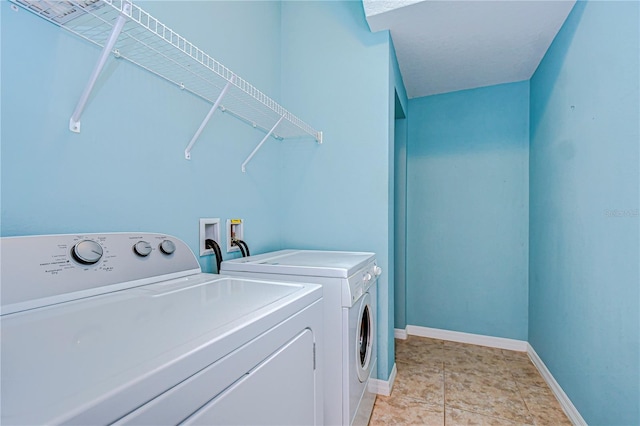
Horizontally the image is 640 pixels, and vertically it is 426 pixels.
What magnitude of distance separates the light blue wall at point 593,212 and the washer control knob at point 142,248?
79.9 inches

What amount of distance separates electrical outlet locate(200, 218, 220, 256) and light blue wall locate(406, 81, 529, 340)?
2.35 meters

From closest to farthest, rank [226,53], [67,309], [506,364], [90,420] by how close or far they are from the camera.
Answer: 1. [90,420]
2. [67,309]
3. [226,53]
4. [506,364]

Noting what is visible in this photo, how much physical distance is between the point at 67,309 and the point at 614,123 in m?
2.32

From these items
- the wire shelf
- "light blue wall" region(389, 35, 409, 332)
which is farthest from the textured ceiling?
the wire shelf

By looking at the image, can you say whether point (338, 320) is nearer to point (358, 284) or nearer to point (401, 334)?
point (358, 284)

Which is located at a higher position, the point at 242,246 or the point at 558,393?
the point at 242,246

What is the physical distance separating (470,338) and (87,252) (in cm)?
333

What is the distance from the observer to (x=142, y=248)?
3.66ft

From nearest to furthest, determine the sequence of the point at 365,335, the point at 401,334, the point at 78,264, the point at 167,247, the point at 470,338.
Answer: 1. the point at 78,264
2. the point at 167,247
3. the point at 365,335
4. the point at 470,338
5. the point at 401,334

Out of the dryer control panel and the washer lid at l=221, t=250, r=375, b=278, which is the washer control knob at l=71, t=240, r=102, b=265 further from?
the dryer control panel

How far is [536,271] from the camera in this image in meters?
2.63

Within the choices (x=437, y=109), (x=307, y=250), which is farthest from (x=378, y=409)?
(x=437, y=109)

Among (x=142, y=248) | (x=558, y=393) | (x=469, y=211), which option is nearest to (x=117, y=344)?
(x=142, y=248)

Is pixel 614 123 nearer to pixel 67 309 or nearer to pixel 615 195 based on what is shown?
pixel 615 195
